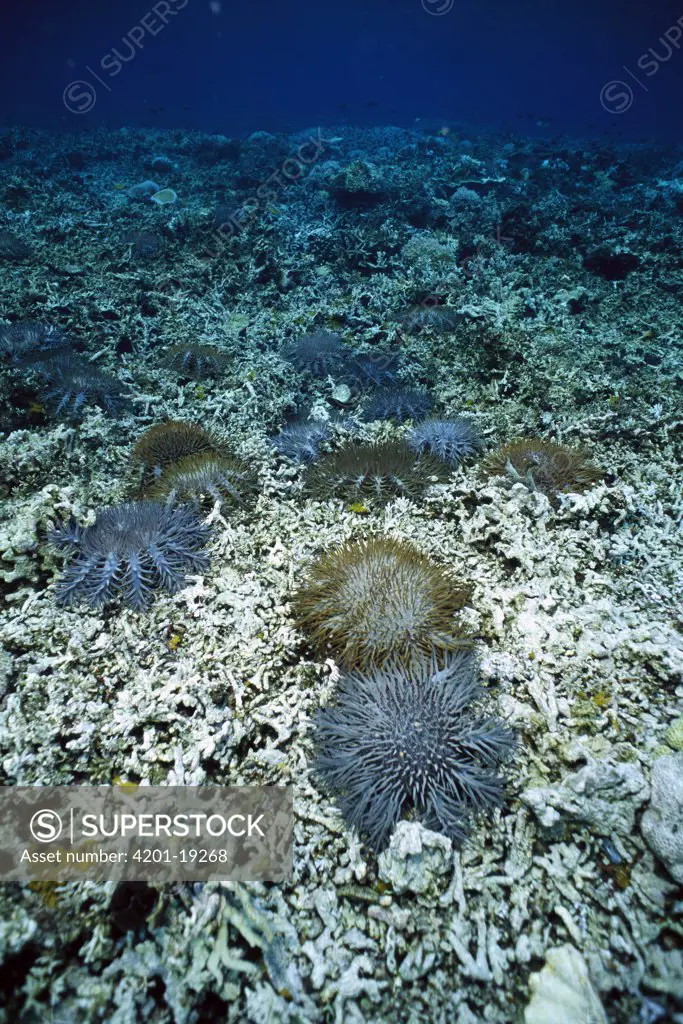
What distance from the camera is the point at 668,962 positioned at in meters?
1.90

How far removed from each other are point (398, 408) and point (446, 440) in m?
1.20

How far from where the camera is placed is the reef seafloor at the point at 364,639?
2.08 m

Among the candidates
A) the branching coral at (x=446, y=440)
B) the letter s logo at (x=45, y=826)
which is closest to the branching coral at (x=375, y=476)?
the branching coral at (x=446, y=440)

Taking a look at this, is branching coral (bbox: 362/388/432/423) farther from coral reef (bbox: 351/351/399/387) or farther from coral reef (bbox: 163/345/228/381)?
coral reef (bbox: 163/345/228/381)

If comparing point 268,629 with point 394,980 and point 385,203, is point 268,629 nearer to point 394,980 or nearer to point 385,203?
point 394,980

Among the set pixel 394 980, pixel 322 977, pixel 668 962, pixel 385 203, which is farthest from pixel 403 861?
pixel 385 203

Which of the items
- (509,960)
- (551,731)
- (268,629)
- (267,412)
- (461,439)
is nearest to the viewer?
(509,960)

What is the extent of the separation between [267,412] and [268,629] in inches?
141

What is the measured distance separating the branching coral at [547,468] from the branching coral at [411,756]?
233cm

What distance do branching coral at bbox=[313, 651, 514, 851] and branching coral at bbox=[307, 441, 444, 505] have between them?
2.16 meters

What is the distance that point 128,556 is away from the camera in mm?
3662

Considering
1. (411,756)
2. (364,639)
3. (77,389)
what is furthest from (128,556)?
(77,389)

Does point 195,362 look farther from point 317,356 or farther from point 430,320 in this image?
point 430,320

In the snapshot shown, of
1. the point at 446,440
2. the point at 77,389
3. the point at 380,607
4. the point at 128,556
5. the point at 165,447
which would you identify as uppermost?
the point at 446,440
